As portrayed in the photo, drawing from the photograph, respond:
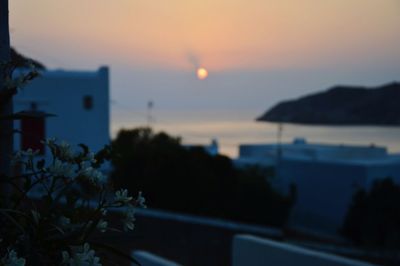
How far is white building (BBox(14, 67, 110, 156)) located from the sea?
67.8 ft

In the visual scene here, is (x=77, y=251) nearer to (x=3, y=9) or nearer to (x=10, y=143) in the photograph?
(x=10, y=143)

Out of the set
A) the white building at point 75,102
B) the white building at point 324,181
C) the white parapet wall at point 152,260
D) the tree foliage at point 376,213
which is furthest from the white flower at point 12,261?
the white building at point 324,181

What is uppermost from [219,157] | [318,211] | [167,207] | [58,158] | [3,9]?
[3,9]

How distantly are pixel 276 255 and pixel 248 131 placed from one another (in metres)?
60.4

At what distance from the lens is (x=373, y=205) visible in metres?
21.9

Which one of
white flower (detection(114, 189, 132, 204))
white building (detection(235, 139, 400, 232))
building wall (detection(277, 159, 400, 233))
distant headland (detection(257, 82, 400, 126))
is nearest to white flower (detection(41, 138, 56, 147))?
white flower (detection(114, 189, 132, 204))

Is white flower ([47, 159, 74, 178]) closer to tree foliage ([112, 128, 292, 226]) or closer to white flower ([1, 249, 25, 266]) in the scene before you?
white flower ([1, 249, 25, 266])

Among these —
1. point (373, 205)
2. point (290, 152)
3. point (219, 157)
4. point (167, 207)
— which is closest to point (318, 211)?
point (290, 152)

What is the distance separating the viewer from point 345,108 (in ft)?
189

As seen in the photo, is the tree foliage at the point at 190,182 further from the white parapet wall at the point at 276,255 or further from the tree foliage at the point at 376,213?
the white parapet wall at the point at 276,255

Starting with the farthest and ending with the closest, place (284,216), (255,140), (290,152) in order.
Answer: (255,140), (290,152), (284,216)

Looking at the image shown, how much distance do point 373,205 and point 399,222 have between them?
96 centimetres

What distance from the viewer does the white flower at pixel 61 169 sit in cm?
189

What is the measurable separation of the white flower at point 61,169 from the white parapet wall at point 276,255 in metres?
3.48
